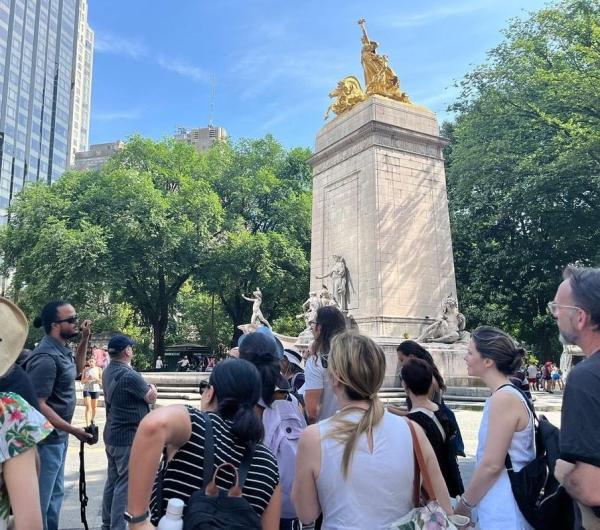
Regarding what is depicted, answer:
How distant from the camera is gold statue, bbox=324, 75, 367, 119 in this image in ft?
73.0

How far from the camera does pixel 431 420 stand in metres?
3.57

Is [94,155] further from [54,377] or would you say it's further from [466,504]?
[466,504]

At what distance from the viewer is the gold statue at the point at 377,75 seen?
70.9 feet

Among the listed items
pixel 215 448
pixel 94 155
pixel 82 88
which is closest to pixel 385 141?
pixel 215 448

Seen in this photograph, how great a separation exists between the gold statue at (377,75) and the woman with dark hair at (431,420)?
63.3 feet

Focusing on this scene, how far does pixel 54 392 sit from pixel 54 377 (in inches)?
6.9

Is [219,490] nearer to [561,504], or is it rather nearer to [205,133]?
[561,504]

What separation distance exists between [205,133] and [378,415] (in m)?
92.6

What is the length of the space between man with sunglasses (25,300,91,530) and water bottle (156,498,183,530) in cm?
255

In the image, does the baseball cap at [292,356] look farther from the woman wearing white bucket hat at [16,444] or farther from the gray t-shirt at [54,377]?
the woman wearing white bucket hat at [16,444]

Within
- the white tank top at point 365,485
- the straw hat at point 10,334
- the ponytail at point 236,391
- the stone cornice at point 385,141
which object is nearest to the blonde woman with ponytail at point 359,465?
the white tank top at point 365,485

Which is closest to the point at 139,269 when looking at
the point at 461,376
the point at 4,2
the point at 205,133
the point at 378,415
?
the point at 461,376

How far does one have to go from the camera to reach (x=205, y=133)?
9106cm

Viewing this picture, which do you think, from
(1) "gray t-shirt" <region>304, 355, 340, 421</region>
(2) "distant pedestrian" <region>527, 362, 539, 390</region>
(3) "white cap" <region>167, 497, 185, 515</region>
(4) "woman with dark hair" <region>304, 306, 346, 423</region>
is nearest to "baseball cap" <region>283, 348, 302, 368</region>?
(4) "woman with dark hair" <region>304, 306, 346, 423</region>
